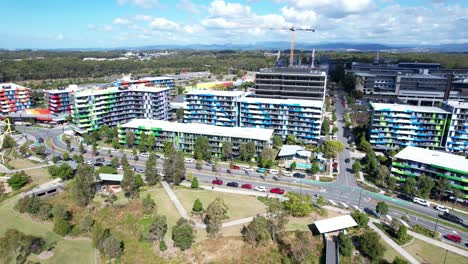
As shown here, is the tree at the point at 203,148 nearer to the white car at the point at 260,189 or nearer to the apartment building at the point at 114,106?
the white car at the point at 260,189

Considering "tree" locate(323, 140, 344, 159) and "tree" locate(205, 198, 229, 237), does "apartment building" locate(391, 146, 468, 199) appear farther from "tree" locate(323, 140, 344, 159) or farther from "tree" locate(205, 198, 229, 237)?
"tree" locate(205, 198, 229, 237)

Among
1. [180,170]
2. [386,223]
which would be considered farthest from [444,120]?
[180,170]

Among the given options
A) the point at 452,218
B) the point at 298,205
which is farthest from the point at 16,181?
the point at 452,218

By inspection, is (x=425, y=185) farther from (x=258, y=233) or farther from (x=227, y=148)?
(x=227, y=148)

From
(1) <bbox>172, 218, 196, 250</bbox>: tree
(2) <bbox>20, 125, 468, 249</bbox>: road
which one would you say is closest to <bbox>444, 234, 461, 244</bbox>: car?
(2) <bbox>20, 125, 468, 249</bbox>: road

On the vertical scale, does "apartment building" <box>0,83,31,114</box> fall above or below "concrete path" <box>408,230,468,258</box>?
above

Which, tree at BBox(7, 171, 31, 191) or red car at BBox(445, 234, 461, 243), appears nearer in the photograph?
red car at BBox(445, 234, 461, 243)

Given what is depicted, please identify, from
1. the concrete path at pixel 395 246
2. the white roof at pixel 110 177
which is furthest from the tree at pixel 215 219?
the white roof at pixel 110 177

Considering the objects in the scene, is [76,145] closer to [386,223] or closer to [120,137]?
[120,137]
